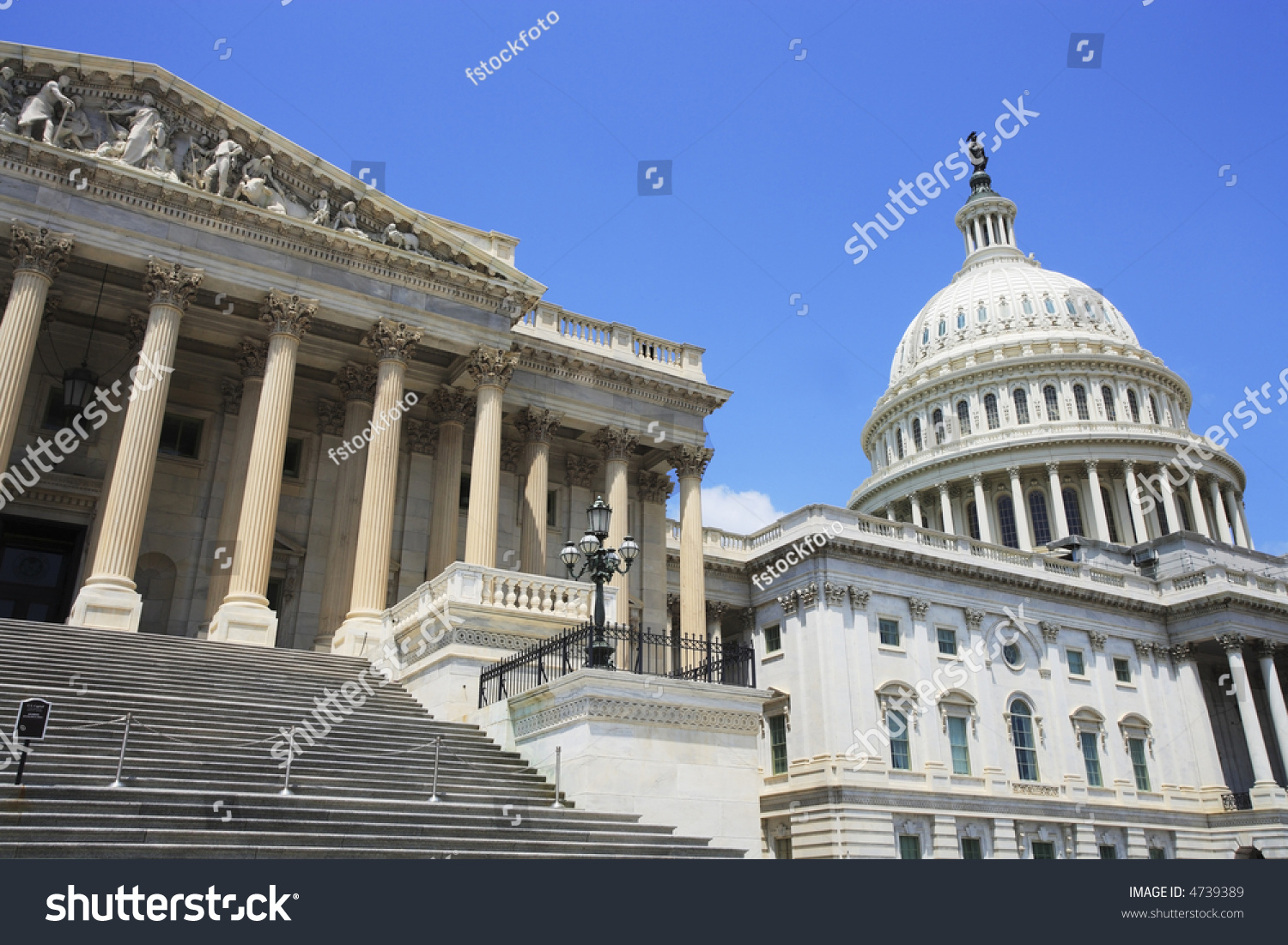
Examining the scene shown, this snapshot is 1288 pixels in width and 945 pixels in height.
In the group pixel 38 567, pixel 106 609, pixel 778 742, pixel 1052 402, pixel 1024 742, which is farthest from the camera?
pixel 1052 402

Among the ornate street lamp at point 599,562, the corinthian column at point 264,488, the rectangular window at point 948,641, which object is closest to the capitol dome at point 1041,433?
the rectangular window at point 948,641

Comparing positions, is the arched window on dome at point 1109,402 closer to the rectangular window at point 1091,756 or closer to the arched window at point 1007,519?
the arched window at point 1007,519

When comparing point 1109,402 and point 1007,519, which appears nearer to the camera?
point 1007,519

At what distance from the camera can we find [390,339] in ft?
90.1

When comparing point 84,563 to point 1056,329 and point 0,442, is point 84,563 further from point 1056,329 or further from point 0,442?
point 1056,329

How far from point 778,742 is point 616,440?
1649cm

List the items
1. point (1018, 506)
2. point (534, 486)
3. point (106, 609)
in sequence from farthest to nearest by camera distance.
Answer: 1. point (1018, 506)
2. point (534, 486)
3. point (106, 609)

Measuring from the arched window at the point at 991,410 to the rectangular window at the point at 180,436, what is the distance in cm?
6583

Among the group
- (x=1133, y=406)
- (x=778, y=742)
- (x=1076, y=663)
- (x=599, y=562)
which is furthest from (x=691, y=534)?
(x=1133, y=406)

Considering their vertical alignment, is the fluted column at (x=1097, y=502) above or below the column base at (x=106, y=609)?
above

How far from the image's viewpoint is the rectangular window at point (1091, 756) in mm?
46656

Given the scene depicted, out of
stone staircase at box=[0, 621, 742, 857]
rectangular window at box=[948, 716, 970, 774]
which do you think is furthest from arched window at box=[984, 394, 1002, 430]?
stone staircase at box=[0, 621, 742, 857]

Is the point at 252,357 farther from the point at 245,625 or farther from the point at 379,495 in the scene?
the point at 245,625
